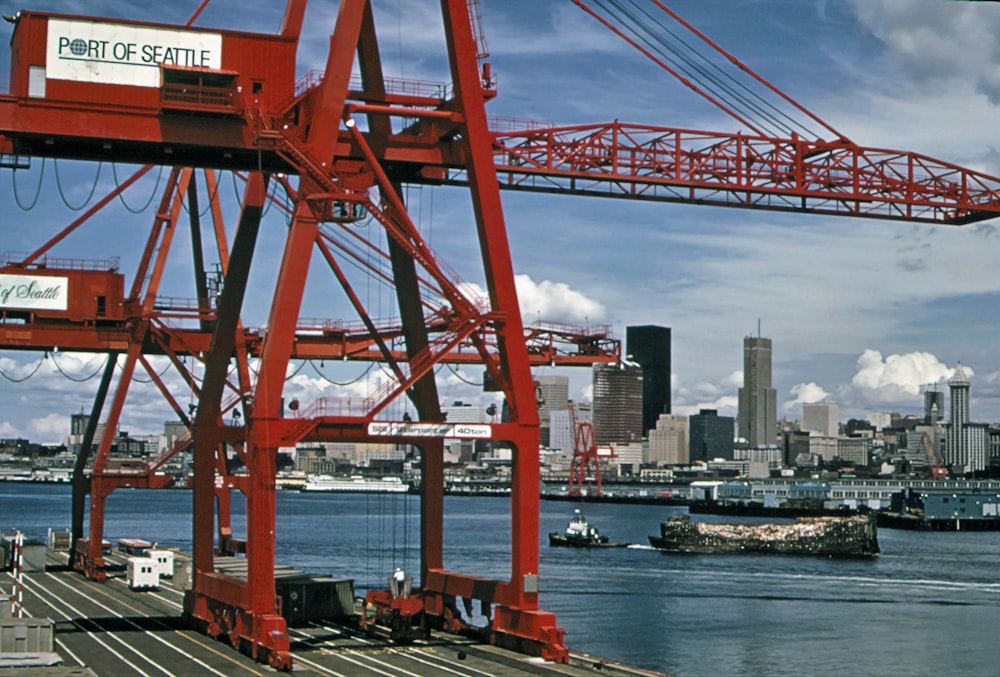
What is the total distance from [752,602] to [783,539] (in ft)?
158

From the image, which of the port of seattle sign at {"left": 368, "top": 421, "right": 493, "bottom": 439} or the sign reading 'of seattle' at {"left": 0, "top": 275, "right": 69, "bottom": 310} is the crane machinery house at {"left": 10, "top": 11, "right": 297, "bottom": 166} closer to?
the port of seattle sign at {"left": 368, "top": 421, "right": 493, "bottom": 439}

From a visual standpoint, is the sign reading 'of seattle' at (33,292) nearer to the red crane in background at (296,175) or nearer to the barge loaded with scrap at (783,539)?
the red crane in background at (296,175)

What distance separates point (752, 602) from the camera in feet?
239

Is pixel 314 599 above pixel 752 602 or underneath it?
above

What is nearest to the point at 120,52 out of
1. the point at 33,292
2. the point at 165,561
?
the point at 33,292

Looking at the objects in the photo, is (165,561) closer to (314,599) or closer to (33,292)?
(33,292)

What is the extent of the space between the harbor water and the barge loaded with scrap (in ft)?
7.09

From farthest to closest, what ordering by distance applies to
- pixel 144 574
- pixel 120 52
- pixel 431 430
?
pixel 144 574 → pixel 120 52 → pixel 431 430

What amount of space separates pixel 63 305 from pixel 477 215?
28.9 meters

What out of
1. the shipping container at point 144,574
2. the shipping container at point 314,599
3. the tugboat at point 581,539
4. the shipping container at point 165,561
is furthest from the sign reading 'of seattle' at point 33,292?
the tugboat at point 581,539

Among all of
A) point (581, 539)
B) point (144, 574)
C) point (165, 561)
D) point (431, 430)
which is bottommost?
point (581, 539)

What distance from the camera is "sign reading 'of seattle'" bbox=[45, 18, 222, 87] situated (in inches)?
1463

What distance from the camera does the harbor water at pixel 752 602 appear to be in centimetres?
5253

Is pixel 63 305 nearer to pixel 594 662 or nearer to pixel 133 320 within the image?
pixel 133 320
